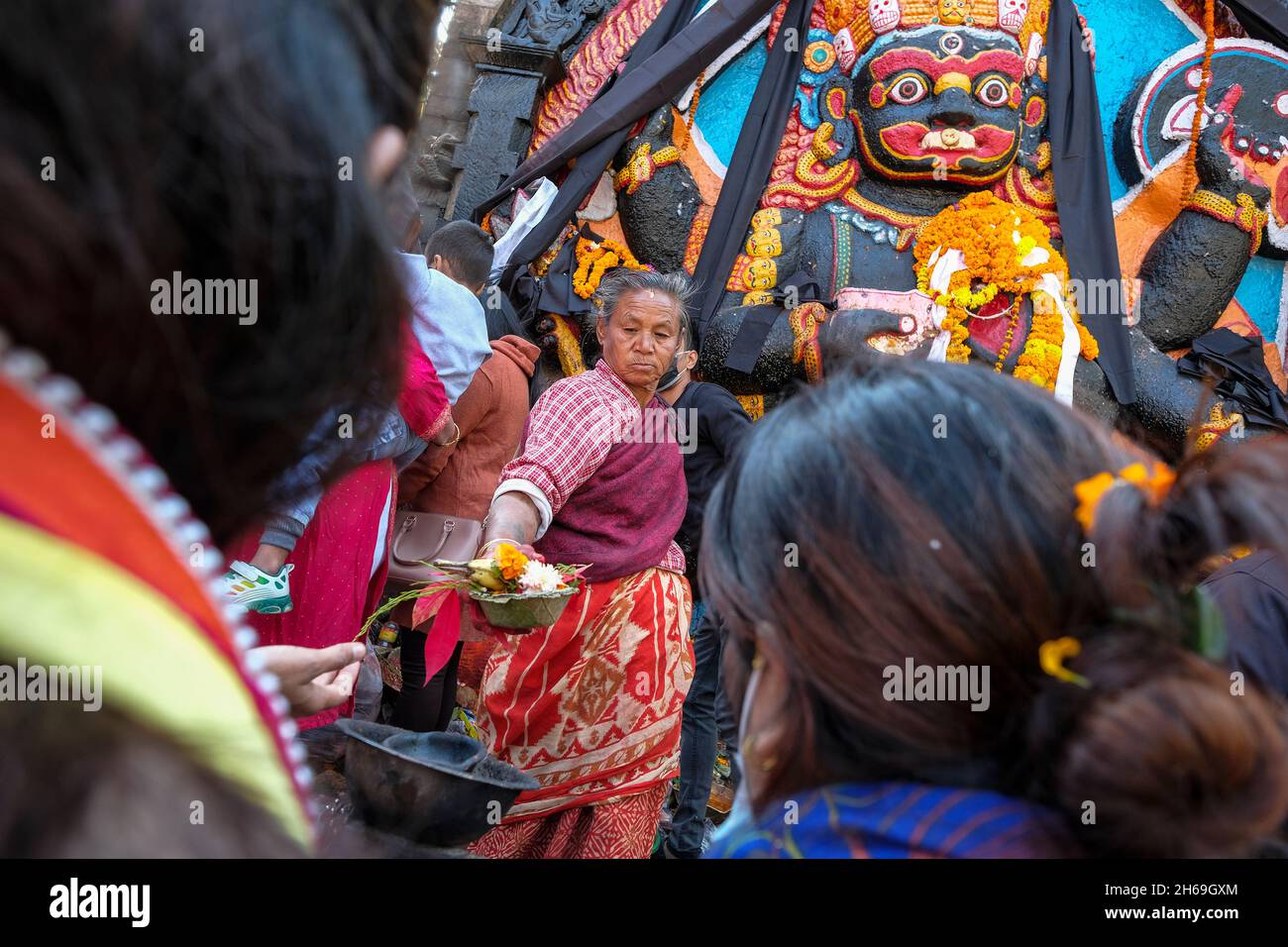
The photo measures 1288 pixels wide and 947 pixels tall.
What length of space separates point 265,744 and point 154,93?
0.38 metres

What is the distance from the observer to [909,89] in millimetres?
5234

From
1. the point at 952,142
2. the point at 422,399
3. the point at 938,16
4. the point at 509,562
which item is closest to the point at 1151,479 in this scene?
the point at 509,562

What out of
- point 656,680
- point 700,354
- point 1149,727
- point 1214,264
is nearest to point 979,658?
point 1149,727

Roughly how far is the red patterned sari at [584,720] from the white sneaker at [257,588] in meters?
0.84

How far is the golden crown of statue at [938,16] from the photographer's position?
5.25m

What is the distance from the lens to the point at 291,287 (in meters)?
0.66

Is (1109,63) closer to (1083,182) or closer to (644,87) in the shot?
(1083,182)

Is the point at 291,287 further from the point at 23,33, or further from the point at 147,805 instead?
the point at 147,805

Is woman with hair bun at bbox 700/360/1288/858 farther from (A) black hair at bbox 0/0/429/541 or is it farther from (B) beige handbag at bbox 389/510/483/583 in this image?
(B) beige handbag at bbox 389/510/483/583

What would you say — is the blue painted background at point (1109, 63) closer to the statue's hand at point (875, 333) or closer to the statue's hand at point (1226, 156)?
the statue's hand at point (1226, 156)

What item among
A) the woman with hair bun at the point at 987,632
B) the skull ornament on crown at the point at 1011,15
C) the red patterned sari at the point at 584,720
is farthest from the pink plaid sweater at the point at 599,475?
the skull ornament on crown at the point at 1011,15

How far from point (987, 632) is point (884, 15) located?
5.26 meters

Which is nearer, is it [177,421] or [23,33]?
[23,33]
